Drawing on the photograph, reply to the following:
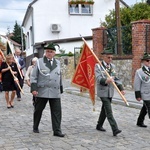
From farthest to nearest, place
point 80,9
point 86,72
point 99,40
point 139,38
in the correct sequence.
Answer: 1. point 80,9
2. point 99,40
3. point 139,38
4. point 86,72

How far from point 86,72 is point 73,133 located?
4.72ft

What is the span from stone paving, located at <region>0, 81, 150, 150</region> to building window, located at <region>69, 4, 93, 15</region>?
2344 centimetres

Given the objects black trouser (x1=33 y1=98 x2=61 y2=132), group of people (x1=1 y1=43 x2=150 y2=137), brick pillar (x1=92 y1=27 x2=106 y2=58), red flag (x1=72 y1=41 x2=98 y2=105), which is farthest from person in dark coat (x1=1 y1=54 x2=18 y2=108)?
brick pillar (x1=92 y1=27 x2=106 y2=58)

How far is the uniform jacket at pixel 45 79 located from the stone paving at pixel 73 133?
89 centimetres

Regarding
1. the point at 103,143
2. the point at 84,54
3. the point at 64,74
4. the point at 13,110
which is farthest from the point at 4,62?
the point at 64,74

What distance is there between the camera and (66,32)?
3262 centimetres

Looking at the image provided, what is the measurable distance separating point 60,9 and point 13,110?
23147mm

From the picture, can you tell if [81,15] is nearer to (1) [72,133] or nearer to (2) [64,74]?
(2) [64,74]

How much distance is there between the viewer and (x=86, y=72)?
787 cm

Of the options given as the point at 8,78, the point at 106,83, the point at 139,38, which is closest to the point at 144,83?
the point at 106,83

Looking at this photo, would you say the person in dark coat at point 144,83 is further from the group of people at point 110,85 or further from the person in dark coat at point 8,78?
the person in dark coat at point 8,78

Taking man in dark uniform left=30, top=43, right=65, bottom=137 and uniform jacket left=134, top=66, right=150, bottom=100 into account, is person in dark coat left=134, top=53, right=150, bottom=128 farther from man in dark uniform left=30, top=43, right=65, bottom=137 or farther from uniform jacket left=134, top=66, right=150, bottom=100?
man in dark uniform left=30, top=43, right=65, bottom=137

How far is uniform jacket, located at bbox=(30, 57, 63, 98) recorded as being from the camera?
7036 millimetres

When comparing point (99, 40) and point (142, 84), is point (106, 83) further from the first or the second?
point (99, 40)
